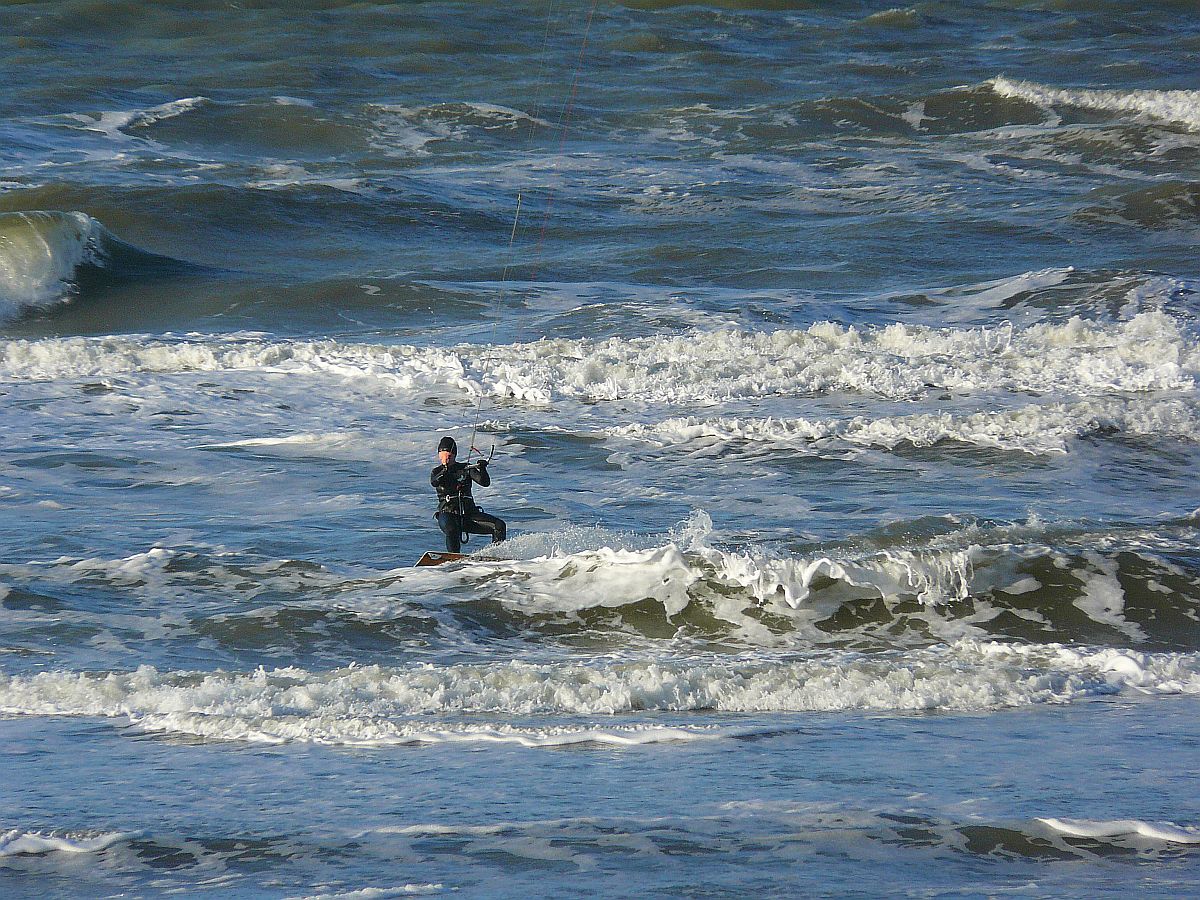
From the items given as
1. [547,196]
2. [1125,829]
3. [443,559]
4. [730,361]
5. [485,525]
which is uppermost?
[547,196]

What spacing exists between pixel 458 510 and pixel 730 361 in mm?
6380

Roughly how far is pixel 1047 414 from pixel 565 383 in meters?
4.85

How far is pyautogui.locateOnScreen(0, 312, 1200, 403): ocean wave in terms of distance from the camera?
14445 mm

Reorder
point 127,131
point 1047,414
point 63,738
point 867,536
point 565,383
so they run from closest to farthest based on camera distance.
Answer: point 63,738 < point 867,536 < point 1047,414 < point 565,383 < point 127,131

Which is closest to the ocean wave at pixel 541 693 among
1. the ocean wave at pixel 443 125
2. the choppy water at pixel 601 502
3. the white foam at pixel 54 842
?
the choppy water at pixel 601 502

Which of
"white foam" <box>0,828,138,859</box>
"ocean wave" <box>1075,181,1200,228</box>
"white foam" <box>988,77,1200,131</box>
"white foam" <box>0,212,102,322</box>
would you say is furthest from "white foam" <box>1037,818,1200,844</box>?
"white foam" <box>988,77,1200,131</box>

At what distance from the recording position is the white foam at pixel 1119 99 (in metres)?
31.2

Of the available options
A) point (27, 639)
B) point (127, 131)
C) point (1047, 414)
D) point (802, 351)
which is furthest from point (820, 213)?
point (27, 639)

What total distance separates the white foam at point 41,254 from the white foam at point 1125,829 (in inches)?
696

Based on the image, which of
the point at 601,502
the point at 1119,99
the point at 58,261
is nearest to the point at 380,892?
the point at 601,502

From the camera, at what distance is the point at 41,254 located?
20.8m

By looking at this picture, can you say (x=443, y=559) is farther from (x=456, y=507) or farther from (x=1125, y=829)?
(x=1125, y=829)

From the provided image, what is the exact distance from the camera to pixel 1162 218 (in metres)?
23.0

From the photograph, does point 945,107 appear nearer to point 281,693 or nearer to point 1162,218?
point 1162,218
